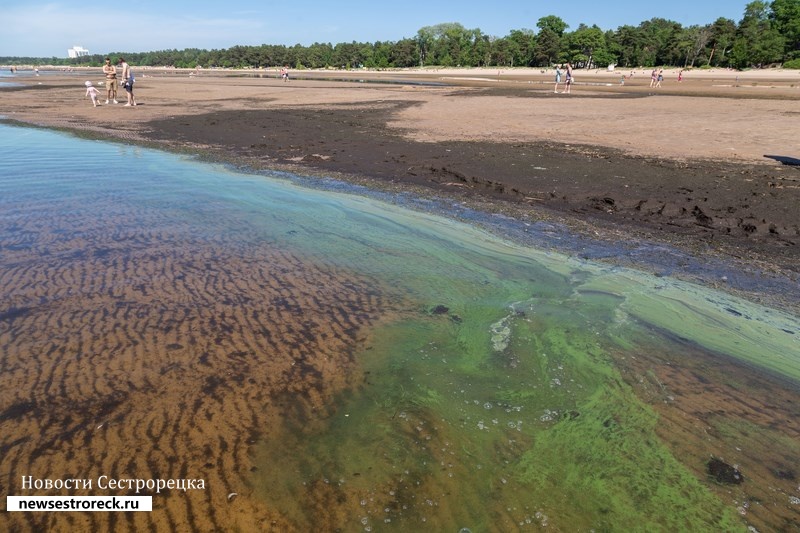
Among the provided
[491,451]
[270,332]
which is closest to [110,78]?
[270,332]

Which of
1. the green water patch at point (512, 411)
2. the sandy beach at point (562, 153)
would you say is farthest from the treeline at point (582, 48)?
the green water patch at point (512, 411)

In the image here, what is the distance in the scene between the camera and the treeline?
63156 mm

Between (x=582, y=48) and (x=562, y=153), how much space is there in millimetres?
86531

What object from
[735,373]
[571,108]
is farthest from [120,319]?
[571,108]

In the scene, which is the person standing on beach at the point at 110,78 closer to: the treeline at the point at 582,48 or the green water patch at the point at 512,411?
the green water patch at the point at 512,411

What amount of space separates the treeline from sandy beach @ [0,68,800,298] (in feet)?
179

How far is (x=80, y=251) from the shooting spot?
641 cm

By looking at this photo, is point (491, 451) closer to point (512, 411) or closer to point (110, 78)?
point (512, 411)

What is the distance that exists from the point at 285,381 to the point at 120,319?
2.06m

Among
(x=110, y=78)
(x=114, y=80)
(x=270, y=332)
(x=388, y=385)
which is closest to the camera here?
(x=388, y=385)

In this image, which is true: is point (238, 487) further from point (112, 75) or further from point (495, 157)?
point (112, 75)

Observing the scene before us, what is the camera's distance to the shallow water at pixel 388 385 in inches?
114

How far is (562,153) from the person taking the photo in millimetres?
12641

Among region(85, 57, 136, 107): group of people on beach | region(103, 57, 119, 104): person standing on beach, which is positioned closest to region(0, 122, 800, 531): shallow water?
region(85, 57, 136, 107): group of people on beach
